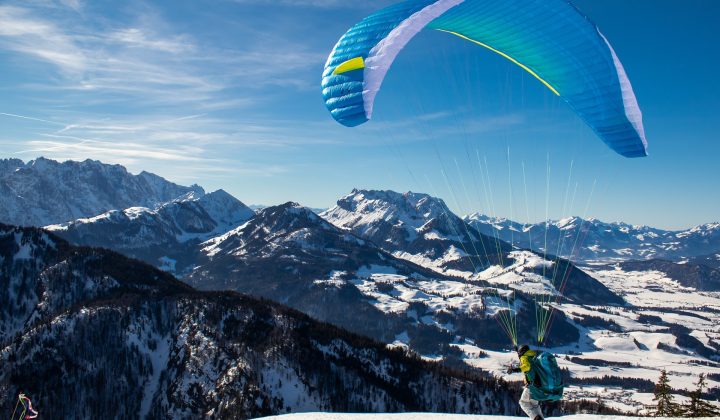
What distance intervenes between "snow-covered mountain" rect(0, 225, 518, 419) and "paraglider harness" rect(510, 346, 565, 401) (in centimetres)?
9243

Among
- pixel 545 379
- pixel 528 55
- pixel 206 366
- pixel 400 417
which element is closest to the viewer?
pixel 545 379

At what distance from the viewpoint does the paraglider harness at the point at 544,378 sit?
47.0ft

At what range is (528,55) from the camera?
27.1 m

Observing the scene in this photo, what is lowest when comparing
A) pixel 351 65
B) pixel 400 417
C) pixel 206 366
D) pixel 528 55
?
pixel 206 366

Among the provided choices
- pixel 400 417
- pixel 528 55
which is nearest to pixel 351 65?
pixel 528 55

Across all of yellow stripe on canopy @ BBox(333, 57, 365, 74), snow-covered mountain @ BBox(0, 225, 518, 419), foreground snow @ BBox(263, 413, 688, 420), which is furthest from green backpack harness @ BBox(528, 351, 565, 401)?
snow-covered mountain @ BBox(0, 225, 518, 419)

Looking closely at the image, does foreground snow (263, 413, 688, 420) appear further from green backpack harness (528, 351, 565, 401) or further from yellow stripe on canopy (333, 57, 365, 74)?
yellow stripe on canopy (333, 57, 365, 74)

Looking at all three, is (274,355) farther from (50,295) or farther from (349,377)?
(50,295)

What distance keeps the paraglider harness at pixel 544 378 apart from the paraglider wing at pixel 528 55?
13.5 meters

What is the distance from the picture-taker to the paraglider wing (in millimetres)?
23531

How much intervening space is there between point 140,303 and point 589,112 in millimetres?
128696

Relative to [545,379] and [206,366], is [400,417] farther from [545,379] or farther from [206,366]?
[206,366]

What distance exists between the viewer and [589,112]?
2544cm

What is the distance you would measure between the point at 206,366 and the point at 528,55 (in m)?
104
